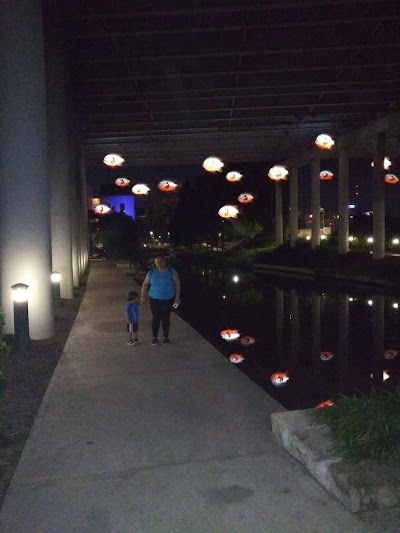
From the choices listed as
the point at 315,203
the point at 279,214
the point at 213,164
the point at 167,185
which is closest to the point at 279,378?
the point at 213,164

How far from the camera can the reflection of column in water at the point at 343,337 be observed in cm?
922

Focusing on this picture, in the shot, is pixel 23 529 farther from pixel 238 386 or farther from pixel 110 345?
pixel 110 345

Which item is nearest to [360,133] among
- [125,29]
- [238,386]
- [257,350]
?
[125,29]

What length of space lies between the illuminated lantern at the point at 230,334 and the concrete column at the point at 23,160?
Answer: 369 cm

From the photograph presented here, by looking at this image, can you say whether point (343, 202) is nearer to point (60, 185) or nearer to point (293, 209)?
point (293, 209)

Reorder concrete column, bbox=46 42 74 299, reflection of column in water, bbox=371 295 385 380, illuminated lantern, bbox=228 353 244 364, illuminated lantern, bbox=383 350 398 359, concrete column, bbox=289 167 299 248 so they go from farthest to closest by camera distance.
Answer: concrete column, bbox=289 167 299 248, concrete column, bbox=46 42 74 299, illuminated lantern, bbox=383 350 398 359, illuminated lantern, bbox=228 353 244 364, reflection of column in water, bbox=371 295 385 380

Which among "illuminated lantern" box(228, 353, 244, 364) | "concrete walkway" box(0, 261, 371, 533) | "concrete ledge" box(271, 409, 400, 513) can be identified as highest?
"concrete ledge" box(271, 409, 400, 513)

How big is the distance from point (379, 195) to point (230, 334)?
18912 mm

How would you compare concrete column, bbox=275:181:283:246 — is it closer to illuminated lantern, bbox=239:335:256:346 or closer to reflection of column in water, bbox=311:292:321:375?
reflection of column in water, bbox=311:292:321:375

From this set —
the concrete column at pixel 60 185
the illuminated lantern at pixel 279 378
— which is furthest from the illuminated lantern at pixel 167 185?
the illuminated lantern at pixel 279 378

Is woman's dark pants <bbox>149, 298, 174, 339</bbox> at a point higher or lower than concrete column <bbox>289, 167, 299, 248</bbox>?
lower

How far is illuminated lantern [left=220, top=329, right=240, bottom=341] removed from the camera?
39.5 feet

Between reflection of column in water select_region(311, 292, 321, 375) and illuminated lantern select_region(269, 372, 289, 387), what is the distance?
49 centimetres

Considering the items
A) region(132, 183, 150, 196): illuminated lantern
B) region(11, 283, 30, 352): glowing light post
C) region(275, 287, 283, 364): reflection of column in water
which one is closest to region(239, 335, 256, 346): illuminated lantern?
region(275, 287, 283, 364): reflection of column in water
